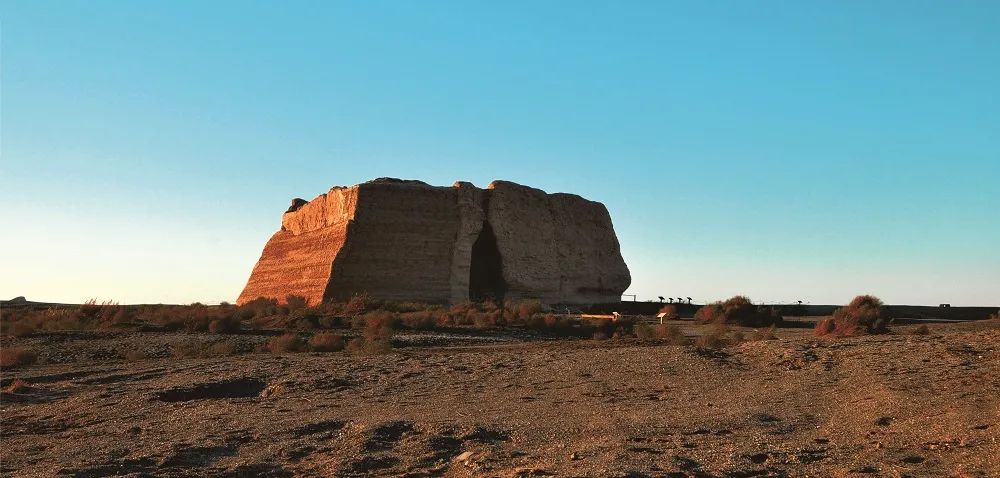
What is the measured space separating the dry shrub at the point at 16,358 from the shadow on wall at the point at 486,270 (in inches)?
941

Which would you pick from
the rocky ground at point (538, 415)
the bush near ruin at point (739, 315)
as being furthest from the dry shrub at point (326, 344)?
the bush near ruin at point (739, 315)

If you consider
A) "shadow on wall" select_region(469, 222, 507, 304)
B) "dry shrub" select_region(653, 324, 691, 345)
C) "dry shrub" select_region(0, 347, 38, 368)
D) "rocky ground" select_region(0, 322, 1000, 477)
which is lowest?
"rocky ground" select_region(0, 322, 1000, 477)

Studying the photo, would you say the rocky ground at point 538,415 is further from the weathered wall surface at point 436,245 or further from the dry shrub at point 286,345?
the weathered wall surface at point 436,245

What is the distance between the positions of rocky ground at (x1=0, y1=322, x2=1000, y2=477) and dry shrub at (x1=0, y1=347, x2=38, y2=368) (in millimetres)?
1019

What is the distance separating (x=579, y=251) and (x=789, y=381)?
32711 millimetres

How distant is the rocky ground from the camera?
585 centimetres

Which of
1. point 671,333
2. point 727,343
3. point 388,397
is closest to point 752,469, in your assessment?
point 388,397

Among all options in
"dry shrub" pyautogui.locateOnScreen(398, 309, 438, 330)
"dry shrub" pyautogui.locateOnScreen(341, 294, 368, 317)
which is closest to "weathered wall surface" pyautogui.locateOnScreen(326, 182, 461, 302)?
"dry shrub" pyautogui.locateOnScreen(341, 294, 368, 317)

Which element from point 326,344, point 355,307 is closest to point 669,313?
point 355,307

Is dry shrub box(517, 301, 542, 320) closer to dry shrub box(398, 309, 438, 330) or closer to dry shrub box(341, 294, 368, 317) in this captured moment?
dry shrub box(398, 309, 438, 330)

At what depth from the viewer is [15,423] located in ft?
28.0

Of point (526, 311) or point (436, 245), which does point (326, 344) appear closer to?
point (526, 311)

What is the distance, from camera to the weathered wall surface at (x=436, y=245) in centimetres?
3556

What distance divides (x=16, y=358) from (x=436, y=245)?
22.6m
